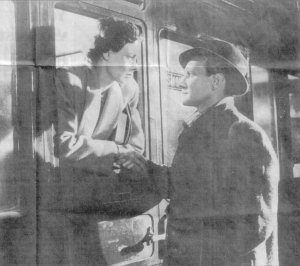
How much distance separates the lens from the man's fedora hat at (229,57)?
0.55m

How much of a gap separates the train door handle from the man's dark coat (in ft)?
0.09

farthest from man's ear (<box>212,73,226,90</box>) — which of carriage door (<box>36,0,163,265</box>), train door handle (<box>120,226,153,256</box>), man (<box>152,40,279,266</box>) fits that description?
train door handle (<box>120,226,153,256</box>)

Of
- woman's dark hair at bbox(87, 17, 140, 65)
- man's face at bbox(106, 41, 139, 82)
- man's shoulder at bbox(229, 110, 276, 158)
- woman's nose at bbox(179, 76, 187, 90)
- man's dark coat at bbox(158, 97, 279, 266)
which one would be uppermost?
woman's dark hair at bbox(87, 17, 140, 65)

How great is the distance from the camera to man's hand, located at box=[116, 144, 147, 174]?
54 cm

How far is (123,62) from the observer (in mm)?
537

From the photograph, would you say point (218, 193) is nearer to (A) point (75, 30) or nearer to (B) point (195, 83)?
(B) point (195, 83)

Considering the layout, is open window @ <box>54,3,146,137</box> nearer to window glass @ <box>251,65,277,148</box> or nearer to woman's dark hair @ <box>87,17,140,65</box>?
woman's dark hair @ <box>87,17,140,65</box>

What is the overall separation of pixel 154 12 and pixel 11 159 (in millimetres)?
288

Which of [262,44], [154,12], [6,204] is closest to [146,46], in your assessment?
[154,12]

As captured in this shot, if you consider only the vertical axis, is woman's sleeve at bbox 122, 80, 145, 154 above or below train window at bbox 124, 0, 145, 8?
below

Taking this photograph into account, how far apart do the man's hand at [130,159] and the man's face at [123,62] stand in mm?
99

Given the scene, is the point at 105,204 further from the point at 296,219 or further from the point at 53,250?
the point at 296,219

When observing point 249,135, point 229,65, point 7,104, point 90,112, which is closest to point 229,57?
point 229,65

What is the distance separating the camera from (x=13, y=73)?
494 mm
